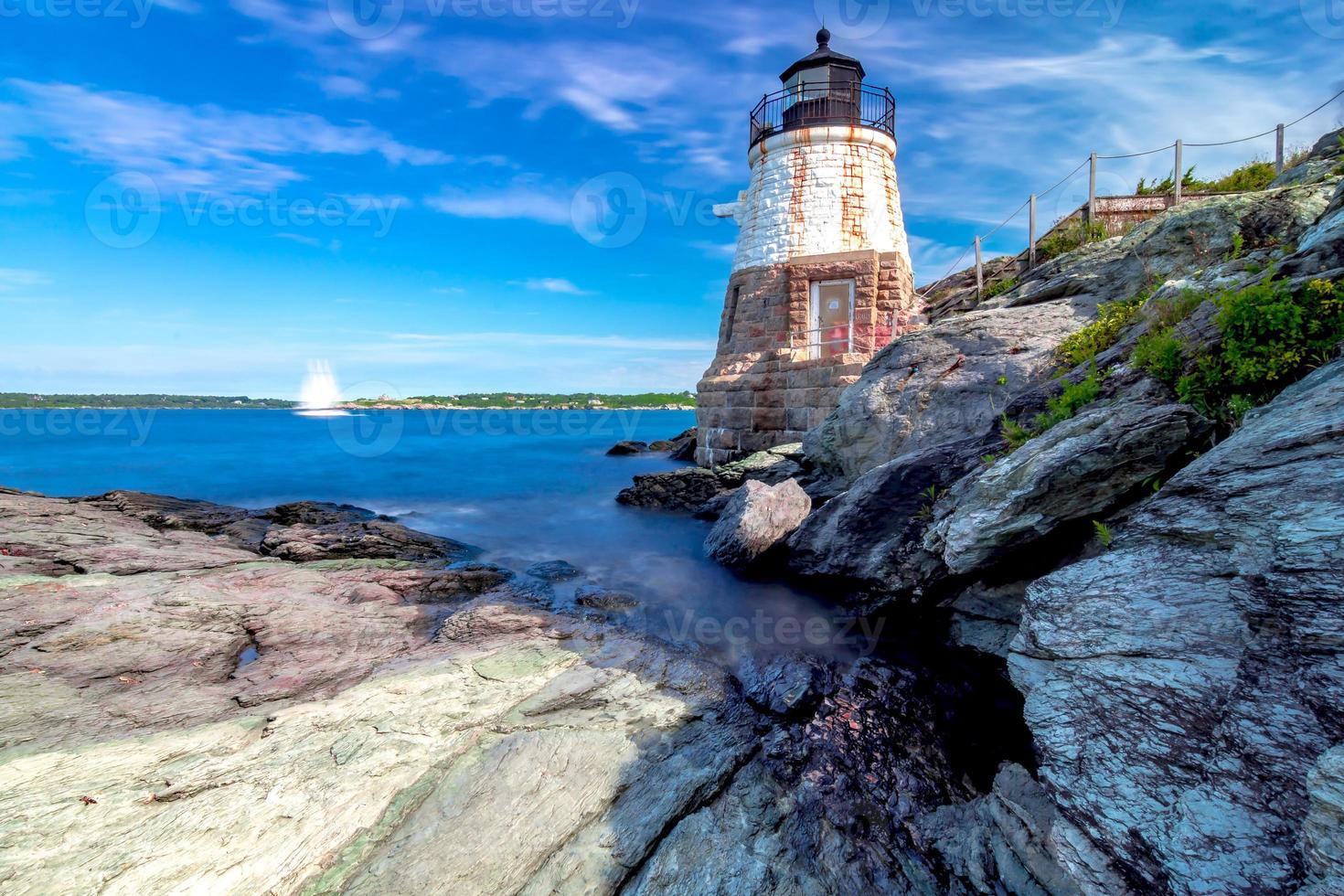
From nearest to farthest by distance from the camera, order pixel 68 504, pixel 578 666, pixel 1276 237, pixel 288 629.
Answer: pixel 578 666 < pixel 288 629 < pixel 1276 237 < pixel 68 504

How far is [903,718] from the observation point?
5.94 m

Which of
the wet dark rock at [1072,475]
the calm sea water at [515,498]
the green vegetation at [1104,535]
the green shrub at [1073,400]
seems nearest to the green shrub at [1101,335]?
the green shrub at [1073,400]

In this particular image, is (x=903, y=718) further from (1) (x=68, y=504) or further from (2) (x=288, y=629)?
(1) (x=68, y=504)

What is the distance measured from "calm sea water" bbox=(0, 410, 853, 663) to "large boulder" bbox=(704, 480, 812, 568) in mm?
449

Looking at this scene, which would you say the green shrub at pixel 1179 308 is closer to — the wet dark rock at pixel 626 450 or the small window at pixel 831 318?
the small window at pixel 831 318

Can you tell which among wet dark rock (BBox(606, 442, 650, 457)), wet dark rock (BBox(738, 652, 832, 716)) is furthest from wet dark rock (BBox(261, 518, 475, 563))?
wet dark rock (BBox(606, 442, 650, 457))

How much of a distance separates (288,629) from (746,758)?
6279 millimetres

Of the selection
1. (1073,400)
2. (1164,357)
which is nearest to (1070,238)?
(1073,400)

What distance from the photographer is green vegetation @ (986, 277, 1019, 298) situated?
17.3 meters

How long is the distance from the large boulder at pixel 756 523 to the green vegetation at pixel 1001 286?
1022 centimetres

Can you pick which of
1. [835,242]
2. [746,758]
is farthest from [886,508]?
[835,242]

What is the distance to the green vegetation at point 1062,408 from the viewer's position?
684cm

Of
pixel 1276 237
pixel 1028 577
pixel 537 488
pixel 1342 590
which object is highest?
pixel 1276 237

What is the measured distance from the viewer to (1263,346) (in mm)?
5094
